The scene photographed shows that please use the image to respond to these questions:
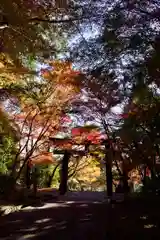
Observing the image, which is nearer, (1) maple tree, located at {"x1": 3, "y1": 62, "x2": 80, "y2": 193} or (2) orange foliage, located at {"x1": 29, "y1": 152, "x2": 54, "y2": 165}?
(1) maple tree, located at {"x1": 3, "y1": 62, "x2": 80, "y2": 193}

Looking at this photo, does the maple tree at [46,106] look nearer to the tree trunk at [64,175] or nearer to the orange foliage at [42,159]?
the orange foliage at [42,159]

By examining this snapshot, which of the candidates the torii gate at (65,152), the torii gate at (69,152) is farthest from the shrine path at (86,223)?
the torii gate at (65,152)

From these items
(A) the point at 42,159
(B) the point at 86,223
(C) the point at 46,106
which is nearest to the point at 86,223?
(B) the point at 86,223

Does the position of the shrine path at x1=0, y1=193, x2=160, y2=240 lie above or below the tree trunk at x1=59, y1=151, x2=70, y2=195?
below

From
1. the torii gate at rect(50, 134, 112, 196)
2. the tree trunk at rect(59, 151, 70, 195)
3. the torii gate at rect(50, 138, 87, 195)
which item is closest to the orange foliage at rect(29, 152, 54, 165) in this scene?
the torii gate at rect(50, 138, 87, 195)

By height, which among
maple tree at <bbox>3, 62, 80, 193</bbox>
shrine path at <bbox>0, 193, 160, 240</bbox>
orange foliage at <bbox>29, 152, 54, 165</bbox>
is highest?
maple tree at <bbox>3, 62, 80, 193</bbox>

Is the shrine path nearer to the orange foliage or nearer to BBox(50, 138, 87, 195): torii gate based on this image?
BBox(50, 138, 87, 195): torii gate

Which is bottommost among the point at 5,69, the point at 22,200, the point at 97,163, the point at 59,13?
the point at 22,200

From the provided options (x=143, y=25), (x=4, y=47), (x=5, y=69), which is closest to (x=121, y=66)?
(x=143, y=25)

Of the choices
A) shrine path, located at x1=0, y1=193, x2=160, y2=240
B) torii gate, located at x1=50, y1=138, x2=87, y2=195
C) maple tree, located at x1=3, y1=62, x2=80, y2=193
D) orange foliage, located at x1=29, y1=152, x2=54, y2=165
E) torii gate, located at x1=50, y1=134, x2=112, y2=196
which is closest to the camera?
shrine path, located at x1=0, y1=193, x2=160, y2=240

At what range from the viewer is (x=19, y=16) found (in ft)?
17.5

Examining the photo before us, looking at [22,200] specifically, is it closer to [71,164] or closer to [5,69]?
[5,69]

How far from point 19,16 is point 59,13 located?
1756mm

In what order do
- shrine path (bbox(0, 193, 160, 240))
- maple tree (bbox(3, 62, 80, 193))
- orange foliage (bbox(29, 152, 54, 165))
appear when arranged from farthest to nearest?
orange foliage (bbox(29, 152, 54, 165))
maple tree (bbox(3, 62, 80, 193))
shrine path (bbox(0, 193, 160, 240))
